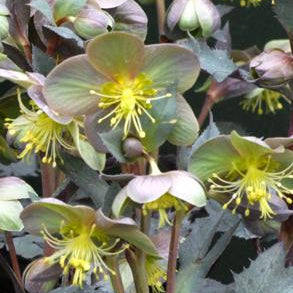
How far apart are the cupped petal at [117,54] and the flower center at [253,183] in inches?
4.6

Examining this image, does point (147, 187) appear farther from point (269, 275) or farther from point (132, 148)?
point (269, 275)

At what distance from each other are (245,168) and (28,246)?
358 millimetres

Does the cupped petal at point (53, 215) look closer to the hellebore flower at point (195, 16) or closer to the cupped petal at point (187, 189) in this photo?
the cupped petal at point (187, 189)

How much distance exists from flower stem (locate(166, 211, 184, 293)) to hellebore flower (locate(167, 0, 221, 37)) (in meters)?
0.22

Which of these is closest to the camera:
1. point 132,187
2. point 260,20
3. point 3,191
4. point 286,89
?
point 132,187

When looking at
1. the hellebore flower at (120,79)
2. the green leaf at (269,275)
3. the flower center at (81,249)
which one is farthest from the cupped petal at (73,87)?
the green leaf at (269,275)

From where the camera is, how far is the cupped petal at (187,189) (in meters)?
0.59

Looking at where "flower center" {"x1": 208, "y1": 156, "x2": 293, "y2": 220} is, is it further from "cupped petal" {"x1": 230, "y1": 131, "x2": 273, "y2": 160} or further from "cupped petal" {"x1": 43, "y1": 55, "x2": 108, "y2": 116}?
"cupped petal" {"x1": 43, "y1": 55, "x2": 108, "y2": 116}

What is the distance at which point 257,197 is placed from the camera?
67 centimetres

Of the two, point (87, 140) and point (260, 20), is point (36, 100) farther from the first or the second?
point (260, 20)

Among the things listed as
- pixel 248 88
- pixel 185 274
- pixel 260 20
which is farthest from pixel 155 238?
pixel 260 20

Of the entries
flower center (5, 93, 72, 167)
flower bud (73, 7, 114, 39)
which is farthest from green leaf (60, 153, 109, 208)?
flower bud (73, 7, 114, 39)

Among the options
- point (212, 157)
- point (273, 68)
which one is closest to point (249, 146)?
point (212, 157)

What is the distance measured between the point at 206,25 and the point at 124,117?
0.19m
